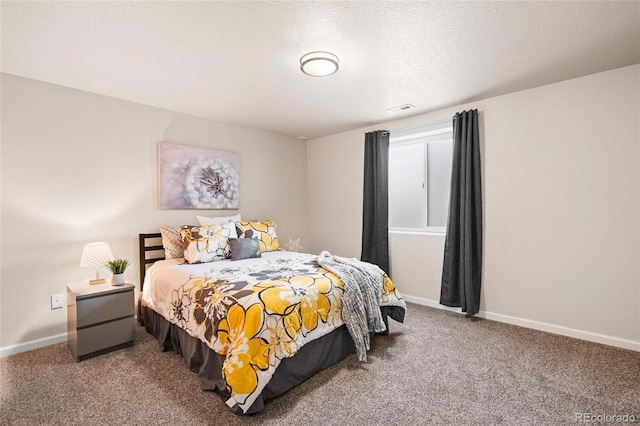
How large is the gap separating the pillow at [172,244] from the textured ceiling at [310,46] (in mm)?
1434

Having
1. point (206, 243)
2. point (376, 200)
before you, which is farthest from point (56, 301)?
point (376, 200)

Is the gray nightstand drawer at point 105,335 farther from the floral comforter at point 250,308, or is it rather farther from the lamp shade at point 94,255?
the lamp shade at point 94,255

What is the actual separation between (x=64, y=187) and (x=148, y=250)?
96 cm

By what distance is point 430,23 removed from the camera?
192 centimetres

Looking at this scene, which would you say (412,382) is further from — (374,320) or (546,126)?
(546,126)

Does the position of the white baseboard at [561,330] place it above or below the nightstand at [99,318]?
below

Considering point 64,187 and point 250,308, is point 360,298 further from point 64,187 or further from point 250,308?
point 64,187

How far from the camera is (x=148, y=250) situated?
3.31 metres

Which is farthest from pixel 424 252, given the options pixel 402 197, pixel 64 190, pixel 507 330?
pixel 64 190

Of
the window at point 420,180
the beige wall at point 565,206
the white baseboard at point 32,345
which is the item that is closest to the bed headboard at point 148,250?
the white baseboard at point 32,345

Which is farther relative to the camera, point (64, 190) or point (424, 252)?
point (424, 252)

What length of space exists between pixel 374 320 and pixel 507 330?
147cm

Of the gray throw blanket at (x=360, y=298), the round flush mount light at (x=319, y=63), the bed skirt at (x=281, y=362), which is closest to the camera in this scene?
the bed skirt at (x=281, y=362)

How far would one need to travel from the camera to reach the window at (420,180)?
12.5 ft
